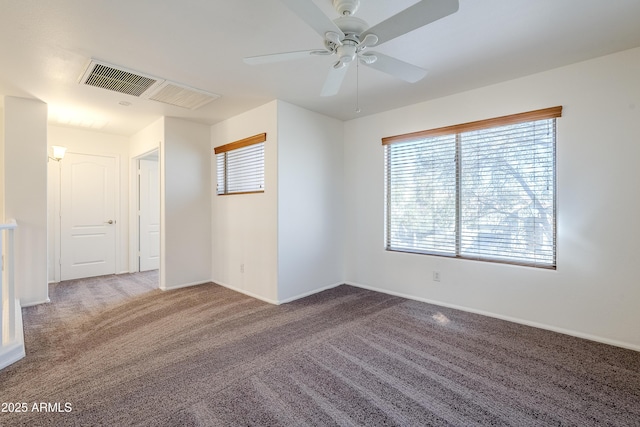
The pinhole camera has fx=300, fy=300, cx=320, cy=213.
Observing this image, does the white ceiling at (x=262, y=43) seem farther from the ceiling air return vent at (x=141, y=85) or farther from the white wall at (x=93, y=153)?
the white wall at (x=93, y=153)

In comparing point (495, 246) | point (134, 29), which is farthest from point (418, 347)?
point (134, 29)

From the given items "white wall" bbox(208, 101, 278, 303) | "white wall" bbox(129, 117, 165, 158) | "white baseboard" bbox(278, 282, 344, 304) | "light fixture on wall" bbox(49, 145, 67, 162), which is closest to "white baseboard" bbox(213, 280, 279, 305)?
"white wall" bbox(208, 101, 278, 303)

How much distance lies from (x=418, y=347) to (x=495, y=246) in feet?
4.86

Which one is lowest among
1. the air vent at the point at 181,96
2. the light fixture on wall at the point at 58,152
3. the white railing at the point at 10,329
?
the white railing at the point at 10,329

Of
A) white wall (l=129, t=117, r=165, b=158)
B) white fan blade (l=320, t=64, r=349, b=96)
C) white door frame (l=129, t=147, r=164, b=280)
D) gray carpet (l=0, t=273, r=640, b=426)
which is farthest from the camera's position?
white door frame (l=129, t=147, r=164, b=280)

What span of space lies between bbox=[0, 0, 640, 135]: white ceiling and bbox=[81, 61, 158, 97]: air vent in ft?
0.36

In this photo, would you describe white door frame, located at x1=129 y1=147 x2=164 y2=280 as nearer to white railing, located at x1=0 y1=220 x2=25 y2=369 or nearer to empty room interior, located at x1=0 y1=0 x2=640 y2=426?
empty room interior, located at x1=0 y1=0 x2=640 y2=426

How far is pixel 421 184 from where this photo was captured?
12.5ft

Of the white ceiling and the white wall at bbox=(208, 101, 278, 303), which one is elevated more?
the white ceiling

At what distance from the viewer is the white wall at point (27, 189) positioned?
11.6ft

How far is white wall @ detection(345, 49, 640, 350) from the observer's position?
99.7 inches

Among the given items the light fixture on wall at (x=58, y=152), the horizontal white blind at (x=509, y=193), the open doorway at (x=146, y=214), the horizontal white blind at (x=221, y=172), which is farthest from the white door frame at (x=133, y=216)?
the horizontal white blind at (x=509, y=193)

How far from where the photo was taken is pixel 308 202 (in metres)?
4.05

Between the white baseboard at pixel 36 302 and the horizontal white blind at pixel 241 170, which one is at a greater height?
A: the horizontal white blind at pixel 241 170
